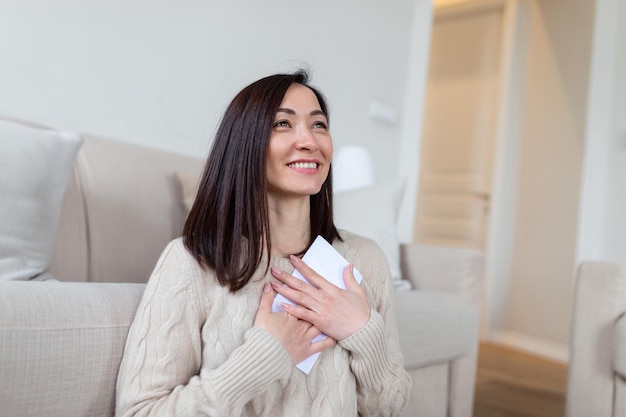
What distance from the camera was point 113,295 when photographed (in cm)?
89

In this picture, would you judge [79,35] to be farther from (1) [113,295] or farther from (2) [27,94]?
(1) [113,295]

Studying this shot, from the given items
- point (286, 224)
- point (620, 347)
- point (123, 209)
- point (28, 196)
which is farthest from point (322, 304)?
point (620, 347)

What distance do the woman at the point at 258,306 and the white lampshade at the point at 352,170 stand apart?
111cm

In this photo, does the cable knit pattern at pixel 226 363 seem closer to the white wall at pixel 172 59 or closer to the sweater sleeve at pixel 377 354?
the sweater sleeve at pixel 377 354

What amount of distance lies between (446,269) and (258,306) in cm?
111

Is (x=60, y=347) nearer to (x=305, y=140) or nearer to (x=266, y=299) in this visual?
(x=266, y=299)

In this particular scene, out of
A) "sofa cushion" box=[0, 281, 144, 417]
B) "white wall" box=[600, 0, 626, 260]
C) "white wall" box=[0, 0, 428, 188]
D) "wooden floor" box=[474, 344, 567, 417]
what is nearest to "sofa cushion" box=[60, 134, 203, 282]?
"white wall" box=[0, 0, 428, 188]

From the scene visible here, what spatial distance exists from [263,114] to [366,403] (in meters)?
0.54

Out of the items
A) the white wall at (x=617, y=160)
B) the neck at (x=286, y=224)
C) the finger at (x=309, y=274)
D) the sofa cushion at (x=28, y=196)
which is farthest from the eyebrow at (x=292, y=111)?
the white wall at (x=617, y=160)

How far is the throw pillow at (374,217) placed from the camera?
1.84 metres

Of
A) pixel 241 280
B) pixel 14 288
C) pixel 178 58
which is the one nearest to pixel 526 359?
pixel 178 58

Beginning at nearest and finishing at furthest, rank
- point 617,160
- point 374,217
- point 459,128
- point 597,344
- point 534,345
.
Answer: point 597,344 < point 374,217 < point 617,160 < point 534,345 < point 459,128

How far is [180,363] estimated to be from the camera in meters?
0.84

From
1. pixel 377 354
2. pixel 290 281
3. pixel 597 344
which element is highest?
pixel 290 281
